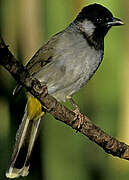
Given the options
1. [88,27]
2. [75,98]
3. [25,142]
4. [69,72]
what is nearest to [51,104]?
[69,72]

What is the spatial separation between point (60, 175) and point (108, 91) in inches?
19.3

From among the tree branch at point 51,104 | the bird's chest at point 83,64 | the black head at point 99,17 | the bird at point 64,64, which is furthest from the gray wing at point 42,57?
the tree branch at point 51,104

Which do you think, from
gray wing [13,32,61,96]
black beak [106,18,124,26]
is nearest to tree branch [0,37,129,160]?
gray wing [13,32,61,96]

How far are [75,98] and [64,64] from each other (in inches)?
8.9

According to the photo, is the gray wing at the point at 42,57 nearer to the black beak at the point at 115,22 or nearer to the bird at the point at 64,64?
the bird at the point at 64,64

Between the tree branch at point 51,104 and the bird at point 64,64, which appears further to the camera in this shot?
the bird at point 64,64

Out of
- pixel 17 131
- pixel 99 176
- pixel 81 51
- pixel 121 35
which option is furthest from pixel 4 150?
pixel 121 35

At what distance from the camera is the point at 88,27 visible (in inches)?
103

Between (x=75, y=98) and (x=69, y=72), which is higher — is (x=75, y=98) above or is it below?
below

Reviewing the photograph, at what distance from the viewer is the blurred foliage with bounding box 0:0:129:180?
88.7 inches

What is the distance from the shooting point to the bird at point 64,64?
2.36 metres

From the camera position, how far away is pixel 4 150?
2.14 meters

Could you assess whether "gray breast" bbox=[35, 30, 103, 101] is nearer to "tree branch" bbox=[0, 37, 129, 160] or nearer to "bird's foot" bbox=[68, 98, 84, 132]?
"bird's foot" bbox=[68, 98, 84, 132]

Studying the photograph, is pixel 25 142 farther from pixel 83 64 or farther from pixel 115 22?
pixel 115 22
